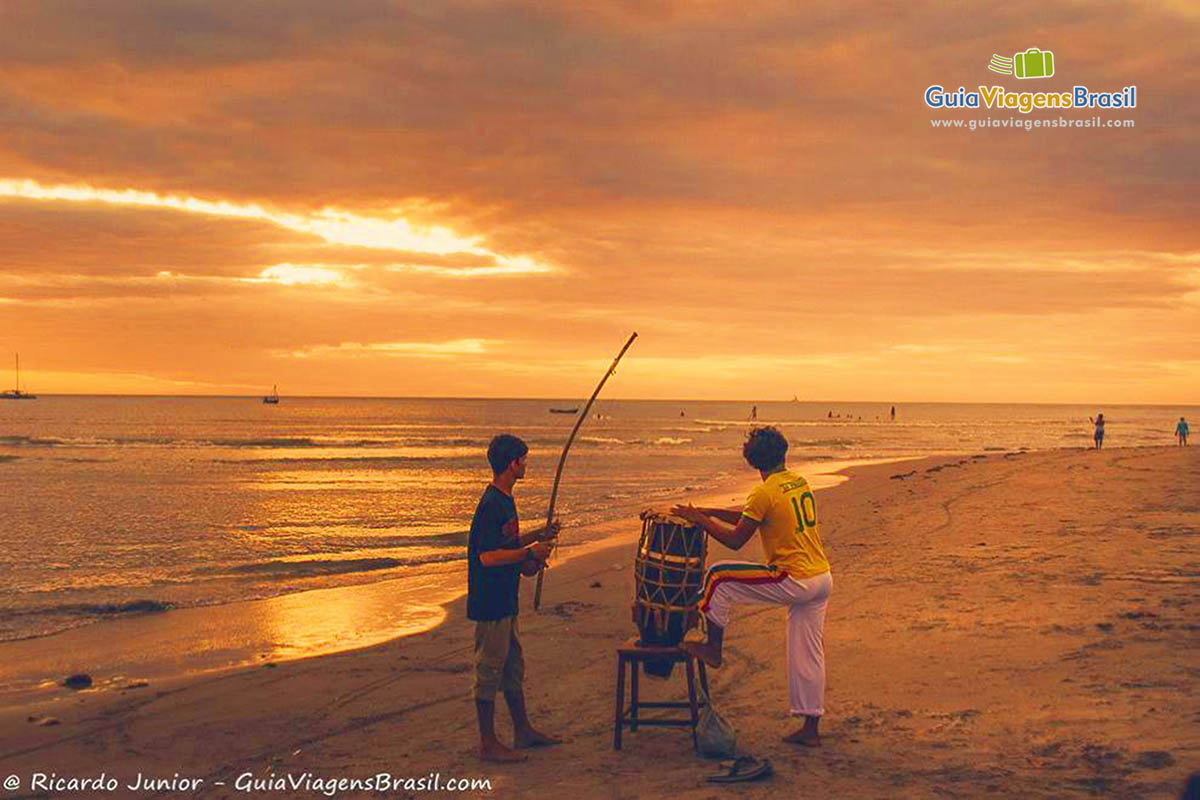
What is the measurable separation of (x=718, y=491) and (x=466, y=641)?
2131 cm

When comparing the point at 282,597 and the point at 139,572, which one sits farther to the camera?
the point at 139,572

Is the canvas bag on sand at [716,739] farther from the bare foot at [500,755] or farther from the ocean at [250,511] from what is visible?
the ocean at [250,511]

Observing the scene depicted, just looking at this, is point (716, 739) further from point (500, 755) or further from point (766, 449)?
point (766, 449)

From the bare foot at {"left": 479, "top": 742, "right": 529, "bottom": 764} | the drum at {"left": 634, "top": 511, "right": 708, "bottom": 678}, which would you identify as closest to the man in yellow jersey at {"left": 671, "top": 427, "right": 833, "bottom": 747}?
the drum at {"left": 634, "top": 511, "right": 708, "bottom": 678}

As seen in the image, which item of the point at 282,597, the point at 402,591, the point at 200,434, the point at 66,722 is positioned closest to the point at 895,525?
the point at 402,591

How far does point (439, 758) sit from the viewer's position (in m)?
5.94

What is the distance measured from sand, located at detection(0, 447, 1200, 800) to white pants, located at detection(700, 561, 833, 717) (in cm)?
41

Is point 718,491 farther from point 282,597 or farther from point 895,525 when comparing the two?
point 282,597

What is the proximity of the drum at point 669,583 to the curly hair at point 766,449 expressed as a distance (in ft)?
2.14

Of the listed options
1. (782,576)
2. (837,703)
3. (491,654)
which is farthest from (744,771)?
(491,654)

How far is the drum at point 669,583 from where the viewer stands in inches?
233

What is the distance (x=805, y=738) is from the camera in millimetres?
5602

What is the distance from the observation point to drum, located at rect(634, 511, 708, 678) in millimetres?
5918

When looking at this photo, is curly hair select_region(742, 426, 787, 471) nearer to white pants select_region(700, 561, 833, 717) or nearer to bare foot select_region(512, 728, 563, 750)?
white pants select_region(700, 561, 833, 717)
